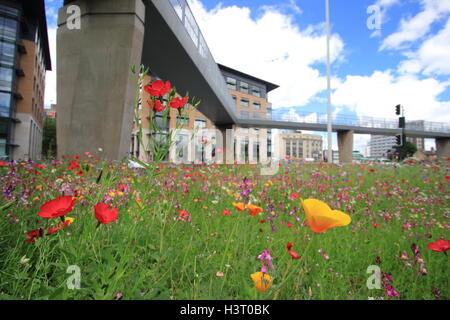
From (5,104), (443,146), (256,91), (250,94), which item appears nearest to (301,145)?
(256,91)

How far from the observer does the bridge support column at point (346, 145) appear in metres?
28.7

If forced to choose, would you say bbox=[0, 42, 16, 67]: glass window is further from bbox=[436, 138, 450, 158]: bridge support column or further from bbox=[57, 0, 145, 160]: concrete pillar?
bbox=[436, 138, 450, 158]: bridge support column

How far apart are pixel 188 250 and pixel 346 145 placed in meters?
32.0

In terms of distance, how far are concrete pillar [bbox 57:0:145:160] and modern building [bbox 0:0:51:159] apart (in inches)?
Result: 881

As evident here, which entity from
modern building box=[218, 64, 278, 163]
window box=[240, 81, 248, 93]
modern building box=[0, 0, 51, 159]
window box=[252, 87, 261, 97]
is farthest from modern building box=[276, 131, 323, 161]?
modern building box=[0, 0, 51, 159]

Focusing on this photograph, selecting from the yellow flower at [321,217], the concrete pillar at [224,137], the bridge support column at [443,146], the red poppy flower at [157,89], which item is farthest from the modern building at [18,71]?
the bridge support column at [443,146]

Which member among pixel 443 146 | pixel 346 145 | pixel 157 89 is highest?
pixel 443 146

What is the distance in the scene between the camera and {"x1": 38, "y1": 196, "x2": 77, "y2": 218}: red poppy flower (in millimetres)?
783

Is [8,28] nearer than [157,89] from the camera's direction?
No

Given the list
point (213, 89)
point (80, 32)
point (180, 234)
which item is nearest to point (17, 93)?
point (213, 89)

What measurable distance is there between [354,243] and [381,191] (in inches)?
94.0

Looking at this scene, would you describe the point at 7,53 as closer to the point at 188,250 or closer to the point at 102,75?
the point at 102,75

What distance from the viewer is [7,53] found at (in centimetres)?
2469

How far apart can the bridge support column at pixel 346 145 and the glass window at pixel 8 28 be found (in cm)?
3918
